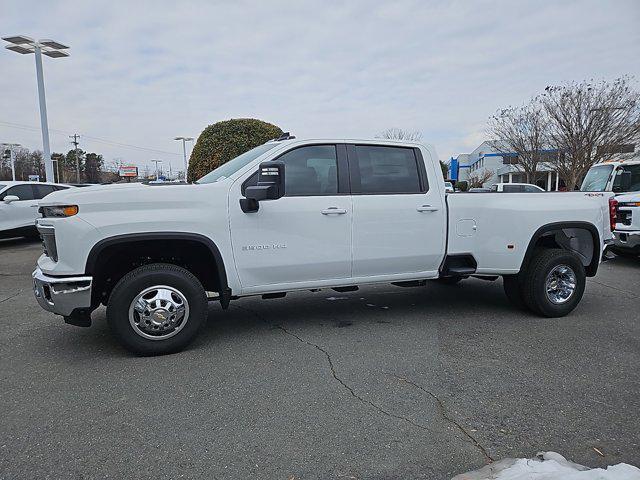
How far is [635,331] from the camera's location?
5.01 meters

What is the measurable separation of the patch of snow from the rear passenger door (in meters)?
2.51

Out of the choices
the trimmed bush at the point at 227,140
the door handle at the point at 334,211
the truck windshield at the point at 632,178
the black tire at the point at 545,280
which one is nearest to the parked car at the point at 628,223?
the truck windshield at the point at 632,178

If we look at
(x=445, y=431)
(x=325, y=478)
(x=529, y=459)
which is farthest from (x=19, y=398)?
(x=529, y=459)

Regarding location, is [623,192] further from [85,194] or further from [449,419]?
[85,194]

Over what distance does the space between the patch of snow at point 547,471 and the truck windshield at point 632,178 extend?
10.1 m

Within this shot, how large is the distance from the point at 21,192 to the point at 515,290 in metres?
12.1

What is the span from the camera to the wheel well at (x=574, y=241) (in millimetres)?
5445

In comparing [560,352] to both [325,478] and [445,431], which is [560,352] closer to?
[445,431]

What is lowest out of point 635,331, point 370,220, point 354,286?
point 635,331

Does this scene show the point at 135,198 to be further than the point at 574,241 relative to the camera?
No

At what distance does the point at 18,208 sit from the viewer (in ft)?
39.4

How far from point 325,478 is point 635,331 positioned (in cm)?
411

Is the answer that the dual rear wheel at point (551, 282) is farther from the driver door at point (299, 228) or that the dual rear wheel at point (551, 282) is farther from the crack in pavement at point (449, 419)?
the crack in pavement at point (449, 419)

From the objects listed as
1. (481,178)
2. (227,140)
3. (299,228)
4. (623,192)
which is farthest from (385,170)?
(481,178)
